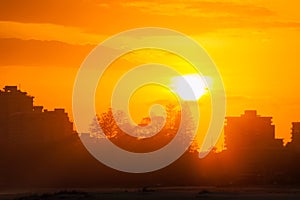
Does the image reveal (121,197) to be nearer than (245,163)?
Yes

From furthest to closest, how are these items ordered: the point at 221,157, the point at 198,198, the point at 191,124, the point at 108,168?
1. the point at 191,124
2. the point at 221,157
3. the point at 108,168
4. the point at 198,198

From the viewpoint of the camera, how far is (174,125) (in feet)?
643

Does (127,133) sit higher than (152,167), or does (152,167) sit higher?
(127,133)

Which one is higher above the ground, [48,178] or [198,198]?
[48,178]

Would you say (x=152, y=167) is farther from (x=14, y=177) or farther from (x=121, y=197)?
(x=121, y=197)

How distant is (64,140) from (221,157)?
31874 millimetres

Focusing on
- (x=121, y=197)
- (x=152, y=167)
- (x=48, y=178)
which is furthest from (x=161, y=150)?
(x=121, y=197)

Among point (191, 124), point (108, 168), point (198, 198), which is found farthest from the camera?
point (191, 124)

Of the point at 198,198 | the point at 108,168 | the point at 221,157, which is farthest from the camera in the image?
the point at 221,157

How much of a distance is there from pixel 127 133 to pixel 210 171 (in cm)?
2729

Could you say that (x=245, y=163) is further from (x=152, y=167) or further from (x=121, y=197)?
(x=121, y=197)

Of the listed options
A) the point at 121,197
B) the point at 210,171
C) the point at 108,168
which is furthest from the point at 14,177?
the point at 121,197

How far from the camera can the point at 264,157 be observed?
179 m

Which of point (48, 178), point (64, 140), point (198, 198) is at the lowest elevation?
point (198, 198)
